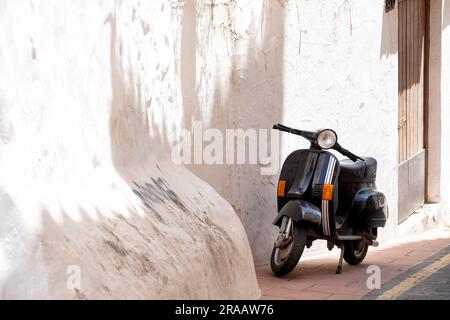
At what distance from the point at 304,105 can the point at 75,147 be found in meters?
3.91

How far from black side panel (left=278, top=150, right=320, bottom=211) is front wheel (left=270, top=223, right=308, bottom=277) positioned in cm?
34

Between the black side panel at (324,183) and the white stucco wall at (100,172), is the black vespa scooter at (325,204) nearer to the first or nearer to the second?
the black side panel at (324,183)

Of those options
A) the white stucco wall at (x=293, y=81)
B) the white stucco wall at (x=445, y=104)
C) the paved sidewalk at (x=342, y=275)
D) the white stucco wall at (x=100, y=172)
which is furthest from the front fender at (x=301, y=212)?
the white stucco wall at (x=445, y=104)

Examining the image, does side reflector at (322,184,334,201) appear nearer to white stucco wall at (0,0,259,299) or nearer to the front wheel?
the front wheel

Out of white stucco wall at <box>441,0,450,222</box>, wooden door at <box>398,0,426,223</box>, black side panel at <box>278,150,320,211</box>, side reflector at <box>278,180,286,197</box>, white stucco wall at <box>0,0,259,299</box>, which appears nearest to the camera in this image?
white stucco wall at <box>0,0,259,299</box>

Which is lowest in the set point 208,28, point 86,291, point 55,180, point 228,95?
point 86,291

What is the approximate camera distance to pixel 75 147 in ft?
16.1

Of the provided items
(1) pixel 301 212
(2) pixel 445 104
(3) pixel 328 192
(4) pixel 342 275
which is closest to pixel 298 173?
(3) pixel 328 192

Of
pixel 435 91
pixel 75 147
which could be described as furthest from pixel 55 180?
pixel 435 91

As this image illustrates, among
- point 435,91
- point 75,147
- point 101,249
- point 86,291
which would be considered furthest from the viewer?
point 435,91

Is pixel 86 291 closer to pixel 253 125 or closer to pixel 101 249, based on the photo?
pixel 101 249

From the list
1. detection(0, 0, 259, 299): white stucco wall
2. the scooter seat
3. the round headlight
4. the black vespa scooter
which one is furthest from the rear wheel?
detection(0, 0, 259, 299): white stucco wall

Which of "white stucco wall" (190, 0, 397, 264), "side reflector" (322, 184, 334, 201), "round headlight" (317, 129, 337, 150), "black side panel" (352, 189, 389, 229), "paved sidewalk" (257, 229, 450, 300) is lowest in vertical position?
"paved sidewalk" (257, 229, 450, 300)

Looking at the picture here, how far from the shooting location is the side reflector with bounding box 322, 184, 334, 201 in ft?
23.4
